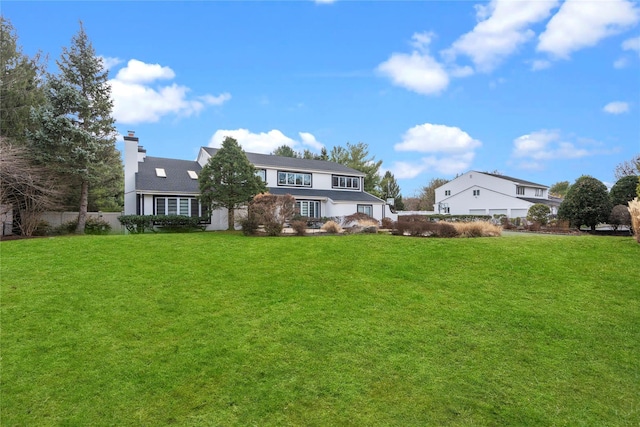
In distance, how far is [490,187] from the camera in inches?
1699

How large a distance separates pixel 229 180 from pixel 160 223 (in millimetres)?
5071

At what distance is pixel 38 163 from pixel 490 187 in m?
46.0

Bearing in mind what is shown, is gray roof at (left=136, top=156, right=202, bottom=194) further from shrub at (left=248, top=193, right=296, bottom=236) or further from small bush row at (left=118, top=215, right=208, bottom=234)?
shrub at (left=248, top=193, right=296, bottom=236)

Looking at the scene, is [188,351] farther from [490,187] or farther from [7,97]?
[490,187]

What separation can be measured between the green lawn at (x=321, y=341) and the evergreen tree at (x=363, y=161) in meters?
36.8

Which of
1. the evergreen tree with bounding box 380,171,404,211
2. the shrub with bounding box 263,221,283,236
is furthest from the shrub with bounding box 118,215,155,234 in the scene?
the evergreen tree with bounding box 380,171,404,211

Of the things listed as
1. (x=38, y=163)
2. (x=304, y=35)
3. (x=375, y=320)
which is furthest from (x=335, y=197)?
(x=375, y=320)

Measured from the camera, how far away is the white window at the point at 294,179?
1088 inches

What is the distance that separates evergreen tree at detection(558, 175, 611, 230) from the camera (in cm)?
1777

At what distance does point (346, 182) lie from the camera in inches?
1247

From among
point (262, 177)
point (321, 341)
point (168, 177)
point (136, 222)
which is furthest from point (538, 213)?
point (136, 222)

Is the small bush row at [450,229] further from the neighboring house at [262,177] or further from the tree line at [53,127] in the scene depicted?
the tree line at [53,127]

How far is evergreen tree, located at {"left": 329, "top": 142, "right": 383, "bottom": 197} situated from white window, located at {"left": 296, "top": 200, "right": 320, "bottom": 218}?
1941cm

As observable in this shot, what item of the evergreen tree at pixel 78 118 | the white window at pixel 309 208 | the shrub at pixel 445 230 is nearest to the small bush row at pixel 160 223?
the evergreen tree at pixel 78 118
